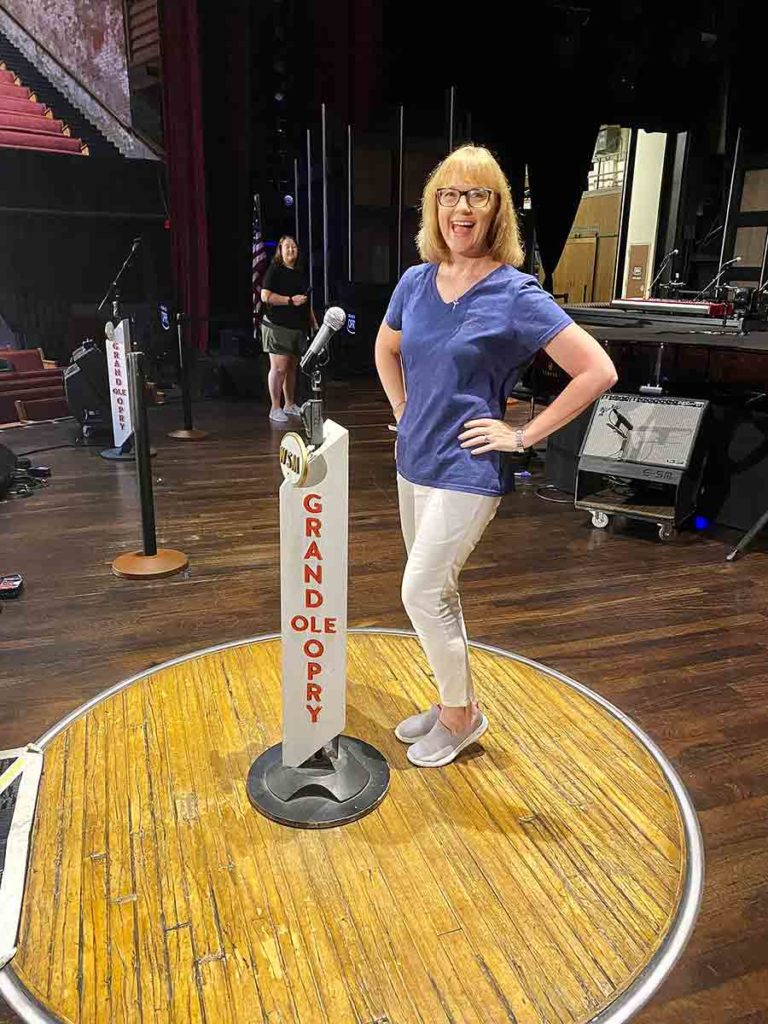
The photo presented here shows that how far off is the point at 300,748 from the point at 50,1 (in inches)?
303

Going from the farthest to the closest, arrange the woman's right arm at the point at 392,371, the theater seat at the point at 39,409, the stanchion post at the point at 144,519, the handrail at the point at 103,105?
the handrail at the point at 103,105
the theater seat at the point at 39,409
the stanchion post at the point at 144,519
the woman's right arm at the point at 392,371

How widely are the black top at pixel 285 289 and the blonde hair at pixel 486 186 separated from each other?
440 centimetres

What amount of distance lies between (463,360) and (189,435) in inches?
178

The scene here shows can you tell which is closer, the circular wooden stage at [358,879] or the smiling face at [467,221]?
the circular wooden stage at [358,879]

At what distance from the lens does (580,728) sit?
224cm

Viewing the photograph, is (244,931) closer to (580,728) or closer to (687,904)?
(687,904)

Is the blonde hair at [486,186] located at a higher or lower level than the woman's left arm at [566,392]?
higher

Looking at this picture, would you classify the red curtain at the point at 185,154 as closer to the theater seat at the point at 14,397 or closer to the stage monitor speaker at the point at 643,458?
the theater seat at the point at 14,397

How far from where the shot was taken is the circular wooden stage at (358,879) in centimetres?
143

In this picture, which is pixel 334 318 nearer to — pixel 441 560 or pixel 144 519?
pixel 441 560

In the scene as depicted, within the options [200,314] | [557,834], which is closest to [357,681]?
[557,834]

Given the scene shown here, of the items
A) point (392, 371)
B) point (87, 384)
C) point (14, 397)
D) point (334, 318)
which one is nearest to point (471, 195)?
point (334, 318)

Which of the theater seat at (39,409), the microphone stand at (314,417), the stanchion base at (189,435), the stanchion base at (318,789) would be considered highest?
the microphone stand at (314,417)

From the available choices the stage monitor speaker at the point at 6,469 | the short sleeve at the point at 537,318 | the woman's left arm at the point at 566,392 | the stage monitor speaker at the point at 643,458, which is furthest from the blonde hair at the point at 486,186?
the stage monitor speaker at the point at 6,469
